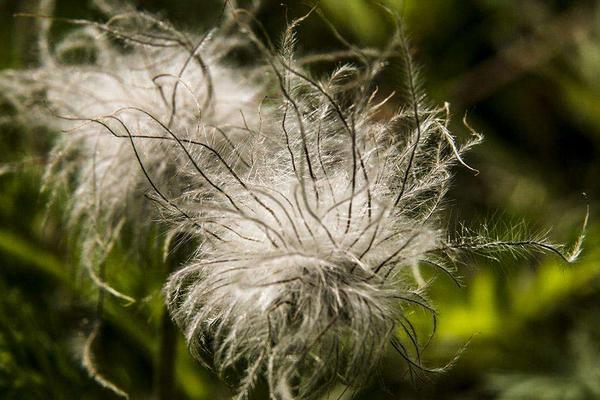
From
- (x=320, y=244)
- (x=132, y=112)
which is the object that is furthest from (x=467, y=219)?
(x=132, y=112)

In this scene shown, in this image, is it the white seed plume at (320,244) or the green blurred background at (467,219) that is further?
the green blurred background at (467,219)

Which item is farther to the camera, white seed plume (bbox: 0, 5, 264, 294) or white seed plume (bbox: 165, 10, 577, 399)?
white seed plume (bbox: 0, 5, 264, 294)

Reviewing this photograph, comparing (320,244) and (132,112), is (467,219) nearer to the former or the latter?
(320,244)

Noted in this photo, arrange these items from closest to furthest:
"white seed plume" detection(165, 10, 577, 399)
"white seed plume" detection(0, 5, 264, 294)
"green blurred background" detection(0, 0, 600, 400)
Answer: "white seed plume" detection(165, 10, 577, 399), "white seed plume" detection(0, 5, 264, 294), "green blurred background" detection(0, 0, 600, 400)

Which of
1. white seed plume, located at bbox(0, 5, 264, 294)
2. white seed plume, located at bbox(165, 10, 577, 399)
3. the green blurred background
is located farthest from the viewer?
the green blurred background

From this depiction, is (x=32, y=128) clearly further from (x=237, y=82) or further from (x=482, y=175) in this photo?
(x=482, y=175)

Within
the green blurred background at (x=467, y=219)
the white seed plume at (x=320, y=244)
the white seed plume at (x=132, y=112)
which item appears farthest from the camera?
the green blurred background at (x=467, y=219)

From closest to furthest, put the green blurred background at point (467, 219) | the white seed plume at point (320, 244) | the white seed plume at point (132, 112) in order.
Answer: the white seed plume at point (320, 244)
the white seed plume at point (132, 112)
the green blurred background at point (467, 219)

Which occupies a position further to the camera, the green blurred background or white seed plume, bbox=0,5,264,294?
the green blurred background

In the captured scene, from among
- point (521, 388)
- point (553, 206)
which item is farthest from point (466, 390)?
point (553, 206)
